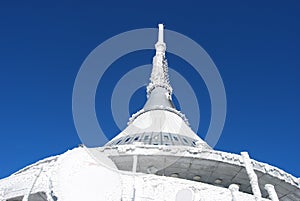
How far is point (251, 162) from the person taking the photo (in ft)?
90.8

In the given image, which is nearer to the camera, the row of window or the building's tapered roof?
the row of window

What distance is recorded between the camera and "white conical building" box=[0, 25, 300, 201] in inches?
781

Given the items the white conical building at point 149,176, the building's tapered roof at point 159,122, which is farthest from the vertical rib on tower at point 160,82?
the white conical building at point 149,176

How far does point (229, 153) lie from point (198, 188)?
7.68 meters

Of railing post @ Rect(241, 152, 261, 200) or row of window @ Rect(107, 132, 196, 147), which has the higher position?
row of window @ Rect(107, 132, 196, 147)

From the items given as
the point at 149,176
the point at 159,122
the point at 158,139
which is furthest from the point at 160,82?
the point at 149,176

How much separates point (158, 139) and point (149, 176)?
22.4 meters

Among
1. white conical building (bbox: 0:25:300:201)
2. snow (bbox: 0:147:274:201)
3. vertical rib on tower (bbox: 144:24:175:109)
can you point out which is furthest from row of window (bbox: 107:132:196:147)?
snow (bbox: 0:147:274:201)

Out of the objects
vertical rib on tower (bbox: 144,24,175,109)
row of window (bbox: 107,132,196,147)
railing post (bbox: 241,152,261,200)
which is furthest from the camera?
vertical rib on tower (bbox: 144,24,175,109)

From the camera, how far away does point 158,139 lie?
43.5 meters

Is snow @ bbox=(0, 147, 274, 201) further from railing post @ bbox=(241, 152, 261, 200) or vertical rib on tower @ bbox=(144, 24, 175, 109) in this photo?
vertical rib on tower @ bbox=(144, 24, 175, 109)

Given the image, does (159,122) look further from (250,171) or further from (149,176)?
(149,176)

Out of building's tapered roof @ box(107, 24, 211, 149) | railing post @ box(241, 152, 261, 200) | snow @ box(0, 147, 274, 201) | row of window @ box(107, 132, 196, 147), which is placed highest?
building's tapered roof @ box(107, 24, 211, 149)

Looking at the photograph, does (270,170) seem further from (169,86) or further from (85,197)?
(169,86)
